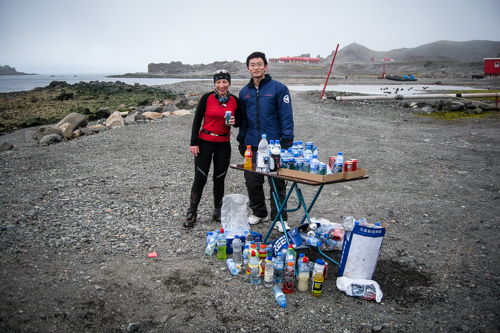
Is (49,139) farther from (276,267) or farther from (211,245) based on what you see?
(276,267)

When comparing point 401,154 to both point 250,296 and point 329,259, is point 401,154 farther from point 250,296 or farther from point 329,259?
point 250,296

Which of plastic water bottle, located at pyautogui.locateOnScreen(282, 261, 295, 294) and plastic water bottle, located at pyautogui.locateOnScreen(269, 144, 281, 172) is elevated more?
plastic water bottle, located at pyautogui.locateOnScreen(269, 144, 281, 172)

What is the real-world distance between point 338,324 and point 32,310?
293 centimetres

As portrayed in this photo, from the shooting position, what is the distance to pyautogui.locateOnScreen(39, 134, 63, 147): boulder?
1183cm

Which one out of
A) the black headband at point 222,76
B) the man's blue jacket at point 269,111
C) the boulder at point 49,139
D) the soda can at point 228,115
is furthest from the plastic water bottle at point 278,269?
the boulder at point 49,139

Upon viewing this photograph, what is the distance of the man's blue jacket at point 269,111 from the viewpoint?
16.4ft

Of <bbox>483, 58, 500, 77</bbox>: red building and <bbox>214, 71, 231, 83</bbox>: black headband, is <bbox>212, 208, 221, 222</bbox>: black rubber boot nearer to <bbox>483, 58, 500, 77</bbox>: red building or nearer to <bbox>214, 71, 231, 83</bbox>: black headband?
<bbox>214, 71, 231, 83</bbox>: black headband

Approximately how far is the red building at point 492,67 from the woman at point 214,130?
151 ft

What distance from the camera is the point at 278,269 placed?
13.0ft

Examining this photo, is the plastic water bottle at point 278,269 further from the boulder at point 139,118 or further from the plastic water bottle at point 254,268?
the boulder at point 139,118

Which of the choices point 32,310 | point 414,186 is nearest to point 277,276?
point 32,310

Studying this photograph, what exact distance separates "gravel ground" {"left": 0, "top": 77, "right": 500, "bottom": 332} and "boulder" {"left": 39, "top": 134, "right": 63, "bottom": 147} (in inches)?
67.2

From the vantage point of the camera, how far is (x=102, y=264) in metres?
4.26

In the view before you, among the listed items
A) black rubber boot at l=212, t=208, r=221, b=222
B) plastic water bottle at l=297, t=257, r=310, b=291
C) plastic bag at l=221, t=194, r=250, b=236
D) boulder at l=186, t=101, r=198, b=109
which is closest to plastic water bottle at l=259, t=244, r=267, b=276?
plastic water bottle at l=297, t=257, r=310, b=291
